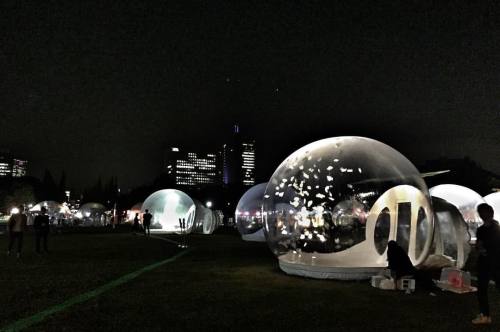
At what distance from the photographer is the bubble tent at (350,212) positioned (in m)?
9.96

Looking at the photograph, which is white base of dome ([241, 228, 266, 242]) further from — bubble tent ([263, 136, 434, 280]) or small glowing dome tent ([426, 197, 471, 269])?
small glowing dome tent ([426, 197, 471, 269])

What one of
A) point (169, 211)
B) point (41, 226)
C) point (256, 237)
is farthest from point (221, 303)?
point (169, 211)

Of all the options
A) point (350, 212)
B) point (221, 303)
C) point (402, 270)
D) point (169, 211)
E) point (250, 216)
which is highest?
point (169, 211)

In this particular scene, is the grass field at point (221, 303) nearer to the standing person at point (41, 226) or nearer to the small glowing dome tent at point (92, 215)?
the standing person at point (41, 226)

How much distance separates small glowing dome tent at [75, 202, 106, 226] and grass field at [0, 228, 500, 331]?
4556cm

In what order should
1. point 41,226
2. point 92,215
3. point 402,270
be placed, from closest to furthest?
point 402,270
point 41,226
point 92,215

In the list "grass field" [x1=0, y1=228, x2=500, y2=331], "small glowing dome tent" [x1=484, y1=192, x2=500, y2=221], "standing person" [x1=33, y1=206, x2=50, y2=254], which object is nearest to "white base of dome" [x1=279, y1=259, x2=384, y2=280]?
"grass field" [x1=0, y1=228, x2=500, y2=331]

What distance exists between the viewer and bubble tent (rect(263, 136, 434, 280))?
9.96 m

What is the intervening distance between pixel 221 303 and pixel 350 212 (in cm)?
406

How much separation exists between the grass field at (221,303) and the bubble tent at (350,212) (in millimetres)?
735

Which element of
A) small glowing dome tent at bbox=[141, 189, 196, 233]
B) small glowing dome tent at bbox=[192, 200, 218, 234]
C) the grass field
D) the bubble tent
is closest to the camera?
the grass field

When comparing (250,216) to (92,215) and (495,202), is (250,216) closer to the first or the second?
(495,202)

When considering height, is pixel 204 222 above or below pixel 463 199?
below

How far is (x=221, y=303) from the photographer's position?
24.1 feet
